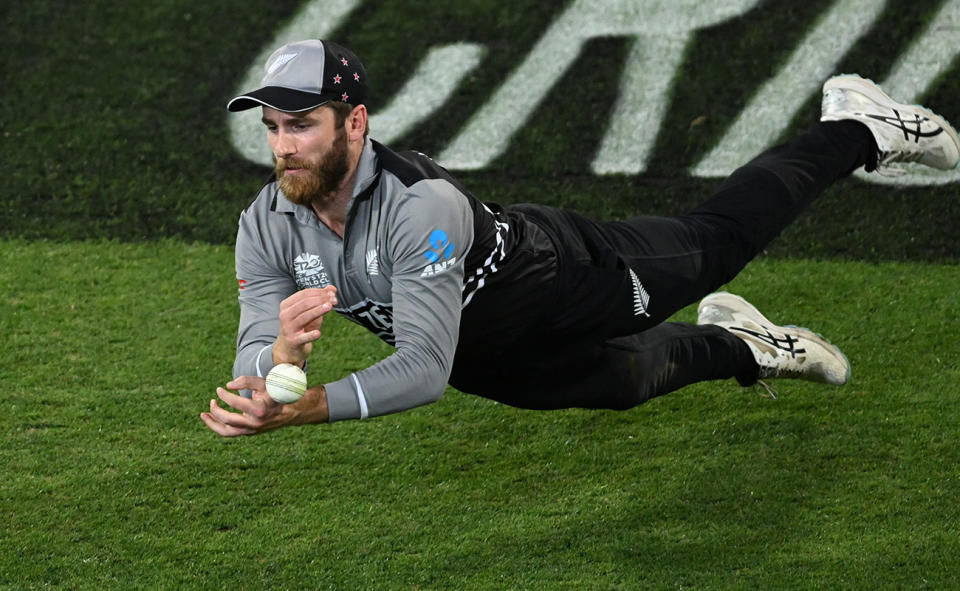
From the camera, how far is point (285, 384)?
2.96 m

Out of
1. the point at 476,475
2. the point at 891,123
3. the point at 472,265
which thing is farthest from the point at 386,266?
the point at 891,123

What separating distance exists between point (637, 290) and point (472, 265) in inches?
23.8

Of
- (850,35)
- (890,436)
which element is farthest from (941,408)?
(850,35)

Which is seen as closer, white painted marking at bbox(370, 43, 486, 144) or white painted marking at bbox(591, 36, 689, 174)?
white painted marking at bbox(591, 36, 689, 174)

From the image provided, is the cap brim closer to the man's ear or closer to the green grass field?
the man's ear

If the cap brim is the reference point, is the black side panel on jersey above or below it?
below

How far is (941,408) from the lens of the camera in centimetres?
461

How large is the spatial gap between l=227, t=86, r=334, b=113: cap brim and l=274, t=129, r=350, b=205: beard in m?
0.12

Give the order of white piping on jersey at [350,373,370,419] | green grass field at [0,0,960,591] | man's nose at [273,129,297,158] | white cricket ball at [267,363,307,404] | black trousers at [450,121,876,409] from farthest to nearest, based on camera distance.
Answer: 1. green grass field at [0,0,960,591]
2. black trousers at [450,121,876,409]
3. man's nose at [273,129,297,158]
4. white piping on jersey at [350,373,370,419]
5. white cricket ball at [267,363,307,404]

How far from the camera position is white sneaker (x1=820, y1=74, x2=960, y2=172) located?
4379 millimetres

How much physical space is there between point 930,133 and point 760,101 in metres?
2.24

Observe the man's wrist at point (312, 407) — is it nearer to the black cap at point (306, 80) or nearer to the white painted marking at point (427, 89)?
the black cap at point (306, 80)

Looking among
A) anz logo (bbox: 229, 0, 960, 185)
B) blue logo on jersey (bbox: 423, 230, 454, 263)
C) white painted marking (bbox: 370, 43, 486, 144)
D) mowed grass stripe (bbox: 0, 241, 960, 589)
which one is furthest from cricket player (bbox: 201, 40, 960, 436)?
white painted marking (bbox: 370, 43, 486, 144)

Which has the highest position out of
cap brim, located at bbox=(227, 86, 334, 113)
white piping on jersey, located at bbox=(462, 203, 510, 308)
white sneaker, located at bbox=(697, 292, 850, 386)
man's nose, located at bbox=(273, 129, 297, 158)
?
cap brim, located at bbox=(227, 86, 334, 113)
